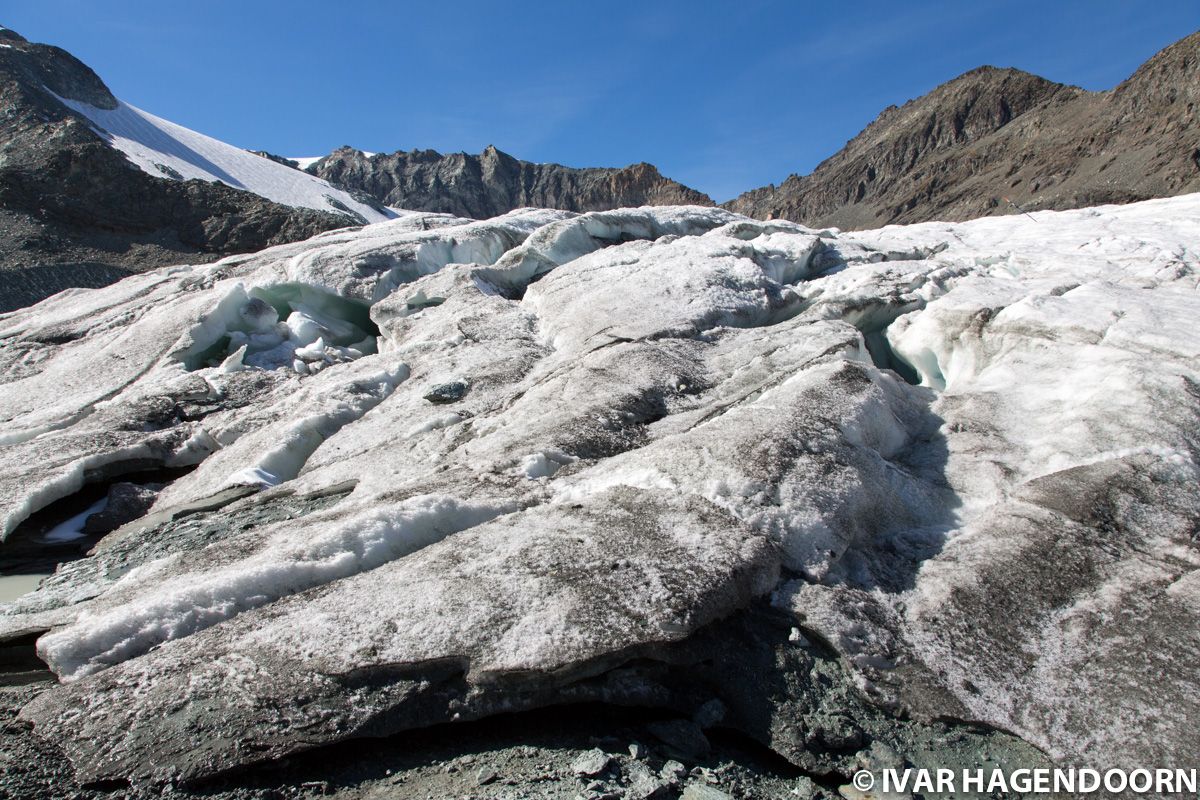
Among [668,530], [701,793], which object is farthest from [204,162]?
[701,793]

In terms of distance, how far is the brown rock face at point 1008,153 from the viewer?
2667 inches

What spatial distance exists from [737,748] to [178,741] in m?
2.85

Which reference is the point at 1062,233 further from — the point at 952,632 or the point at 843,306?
the point at 952,632

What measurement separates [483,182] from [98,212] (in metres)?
72.2

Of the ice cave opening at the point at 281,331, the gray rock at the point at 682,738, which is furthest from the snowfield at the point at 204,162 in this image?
the gray rock at the point at 682,738

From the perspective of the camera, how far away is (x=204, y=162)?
54562mm

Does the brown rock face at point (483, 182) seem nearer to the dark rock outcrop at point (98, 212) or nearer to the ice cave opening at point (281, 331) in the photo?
the dark rock outcrop at point (98, 212)

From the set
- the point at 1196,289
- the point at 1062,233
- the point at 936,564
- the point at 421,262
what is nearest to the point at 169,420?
the point at 421,262

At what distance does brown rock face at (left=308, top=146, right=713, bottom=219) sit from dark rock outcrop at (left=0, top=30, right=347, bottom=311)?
58109 millimetres

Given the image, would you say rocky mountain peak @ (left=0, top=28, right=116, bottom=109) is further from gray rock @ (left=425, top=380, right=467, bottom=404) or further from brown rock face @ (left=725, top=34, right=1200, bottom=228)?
brown rock face @ (left=725, top=34, right=1200, bottom=228)

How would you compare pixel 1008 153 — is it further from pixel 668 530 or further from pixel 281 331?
pixel 668 530

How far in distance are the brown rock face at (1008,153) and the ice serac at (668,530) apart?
6302cm

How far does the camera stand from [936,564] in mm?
4766

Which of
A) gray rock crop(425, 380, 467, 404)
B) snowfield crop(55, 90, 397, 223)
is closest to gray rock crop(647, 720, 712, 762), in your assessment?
gray rock crop(425, 380, 467, 404)
